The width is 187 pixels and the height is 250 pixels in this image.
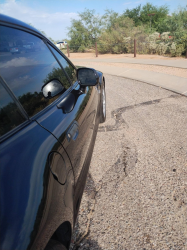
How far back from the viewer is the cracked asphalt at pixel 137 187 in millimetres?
1985

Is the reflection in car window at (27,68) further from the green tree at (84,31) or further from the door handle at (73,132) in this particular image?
the green tree at (84,31)

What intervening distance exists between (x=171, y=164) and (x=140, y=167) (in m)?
0.43

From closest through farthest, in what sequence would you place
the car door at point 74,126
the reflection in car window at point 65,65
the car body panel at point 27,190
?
1. the car body panel at point 27,190
2. the car door at point 74,126
3. the reflection in car window at point 65,65

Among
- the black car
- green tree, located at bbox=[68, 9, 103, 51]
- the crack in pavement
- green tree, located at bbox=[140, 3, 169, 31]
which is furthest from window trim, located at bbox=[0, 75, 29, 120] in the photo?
green tree, located at bbox=[140, 3, 169, 31]

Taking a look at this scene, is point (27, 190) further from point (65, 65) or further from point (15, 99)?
point (65, 65)

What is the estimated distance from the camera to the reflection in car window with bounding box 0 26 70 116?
4.69ft

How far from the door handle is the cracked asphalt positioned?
3.14ft

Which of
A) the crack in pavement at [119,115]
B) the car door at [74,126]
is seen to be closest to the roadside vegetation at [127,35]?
the crack in pavement at [119,115]

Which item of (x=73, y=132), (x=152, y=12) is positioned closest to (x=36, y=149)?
(x=73, y=132)

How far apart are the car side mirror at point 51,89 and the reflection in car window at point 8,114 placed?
479 millimetres

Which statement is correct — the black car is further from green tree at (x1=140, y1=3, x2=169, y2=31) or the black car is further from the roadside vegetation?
green tree at (x1=140, y1=3, x2=169, y2=31)

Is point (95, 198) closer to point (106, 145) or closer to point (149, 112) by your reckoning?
point (106, 145)

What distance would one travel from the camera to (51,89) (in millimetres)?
1857

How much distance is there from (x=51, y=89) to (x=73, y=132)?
0.42 meters
